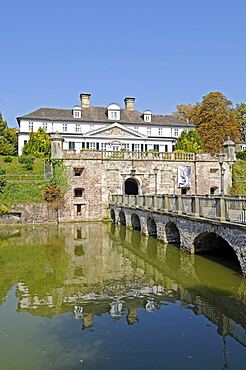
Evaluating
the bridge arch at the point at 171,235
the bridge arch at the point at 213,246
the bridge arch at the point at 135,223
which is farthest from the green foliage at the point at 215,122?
the bridge arch at the point at 213,246

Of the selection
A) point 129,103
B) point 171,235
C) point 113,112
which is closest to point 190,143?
point 113,112

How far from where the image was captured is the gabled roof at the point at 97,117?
160 feet

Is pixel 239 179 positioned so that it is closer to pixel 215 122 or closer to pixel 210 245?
pixel 215 122

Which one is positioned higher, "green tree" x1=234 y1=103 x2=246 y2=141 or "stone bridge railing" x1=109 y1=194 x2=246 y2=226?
"green tree" x1=234 y1=103 x2=246 y2=141

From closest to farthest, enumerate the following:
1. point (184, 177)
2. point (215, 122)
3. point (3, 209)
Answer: point (3, 209)
point (184, 177)
point (215, 122)

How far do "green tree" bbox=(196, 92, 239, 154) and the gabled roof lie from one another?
2970 mm

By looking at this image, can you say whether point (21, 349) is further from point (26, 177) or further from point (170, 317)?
point (26, 177)

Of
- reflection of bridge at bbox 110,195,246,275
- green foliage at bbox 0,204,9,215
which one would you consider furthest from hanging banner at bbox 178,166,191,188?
green foliage at bbox 0,204,9,215

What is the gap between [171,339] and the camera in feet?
24.1

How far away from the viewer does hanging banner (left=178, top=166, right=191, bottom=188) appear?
33.3 metres

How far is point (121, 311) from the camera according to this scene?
9.02 metres

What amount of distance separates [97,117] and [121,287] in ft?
138

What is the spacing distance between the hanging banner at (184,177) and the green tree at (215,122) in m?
20.4

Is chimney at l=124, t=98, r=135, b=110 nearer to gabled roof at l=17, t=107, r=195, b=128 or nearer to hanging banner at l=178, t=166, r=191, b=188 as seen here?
gabled roof at l=17, t=107, r=195, b=128
